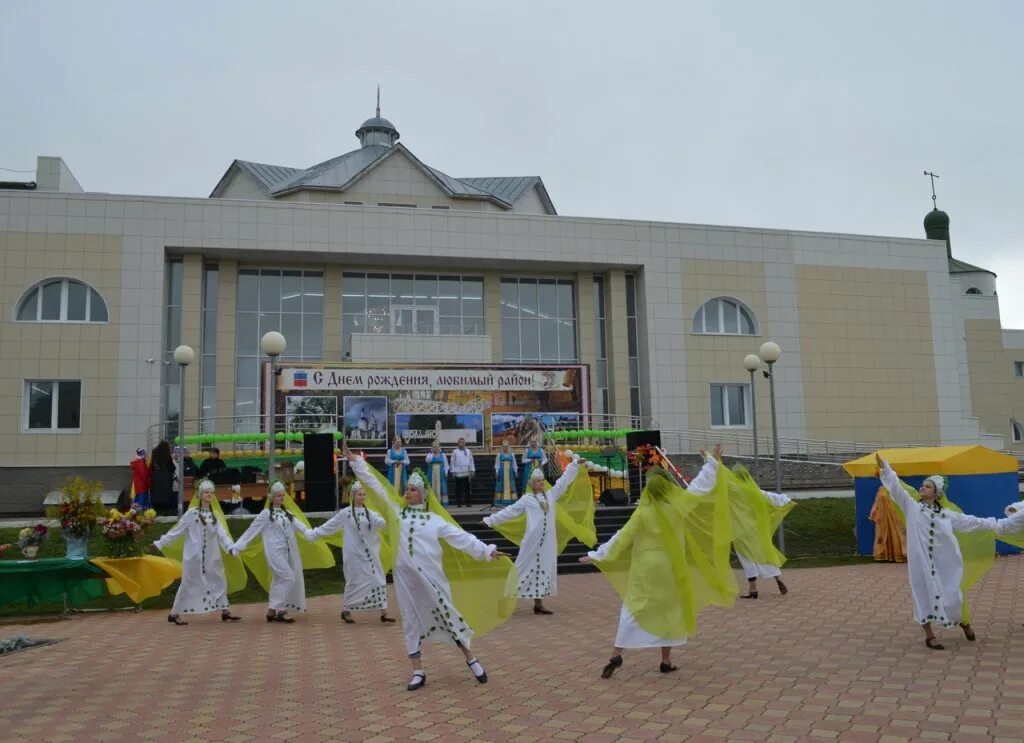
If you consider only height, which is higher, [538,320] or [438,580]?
[538,320]

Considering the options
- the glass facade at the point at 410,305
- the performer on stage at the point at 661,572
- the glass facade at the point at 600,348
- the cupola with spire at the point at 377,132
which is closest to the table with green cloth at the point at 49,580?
the performer on stage at the point at 661,572

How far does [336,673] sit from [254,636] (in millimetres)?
2663

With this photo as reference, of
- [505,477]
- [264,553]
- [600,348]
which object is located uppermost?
[600,348]

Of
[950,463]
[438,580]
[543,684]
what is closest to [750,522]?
[543,684]

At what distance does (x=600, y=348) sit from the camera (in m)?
28.8

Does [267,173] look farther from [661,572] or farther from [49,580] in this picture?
[661,572]

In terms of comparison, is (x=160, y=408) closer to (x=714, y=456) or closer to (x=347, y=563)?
(x=347, y=563)

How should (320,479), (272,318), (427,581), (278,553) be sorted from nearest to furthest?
(427,581) → (278,553) → (320,479) → (272,318)

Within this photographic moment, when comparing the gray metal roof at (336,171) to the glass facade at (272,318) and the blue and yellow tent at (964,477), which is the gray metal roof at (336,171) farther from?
the blue and yellow tent at (964,477)

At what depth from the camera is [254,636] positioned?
997 centimetres

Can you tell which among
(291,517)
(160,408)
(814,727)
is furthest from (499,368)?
(814,727)

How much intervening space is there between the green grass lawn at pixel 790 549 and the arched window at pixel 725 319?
9.79 metres

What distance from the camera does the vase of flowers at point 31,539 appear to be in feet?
40.2

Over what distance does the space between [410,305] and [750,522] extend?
1729 centimetres
